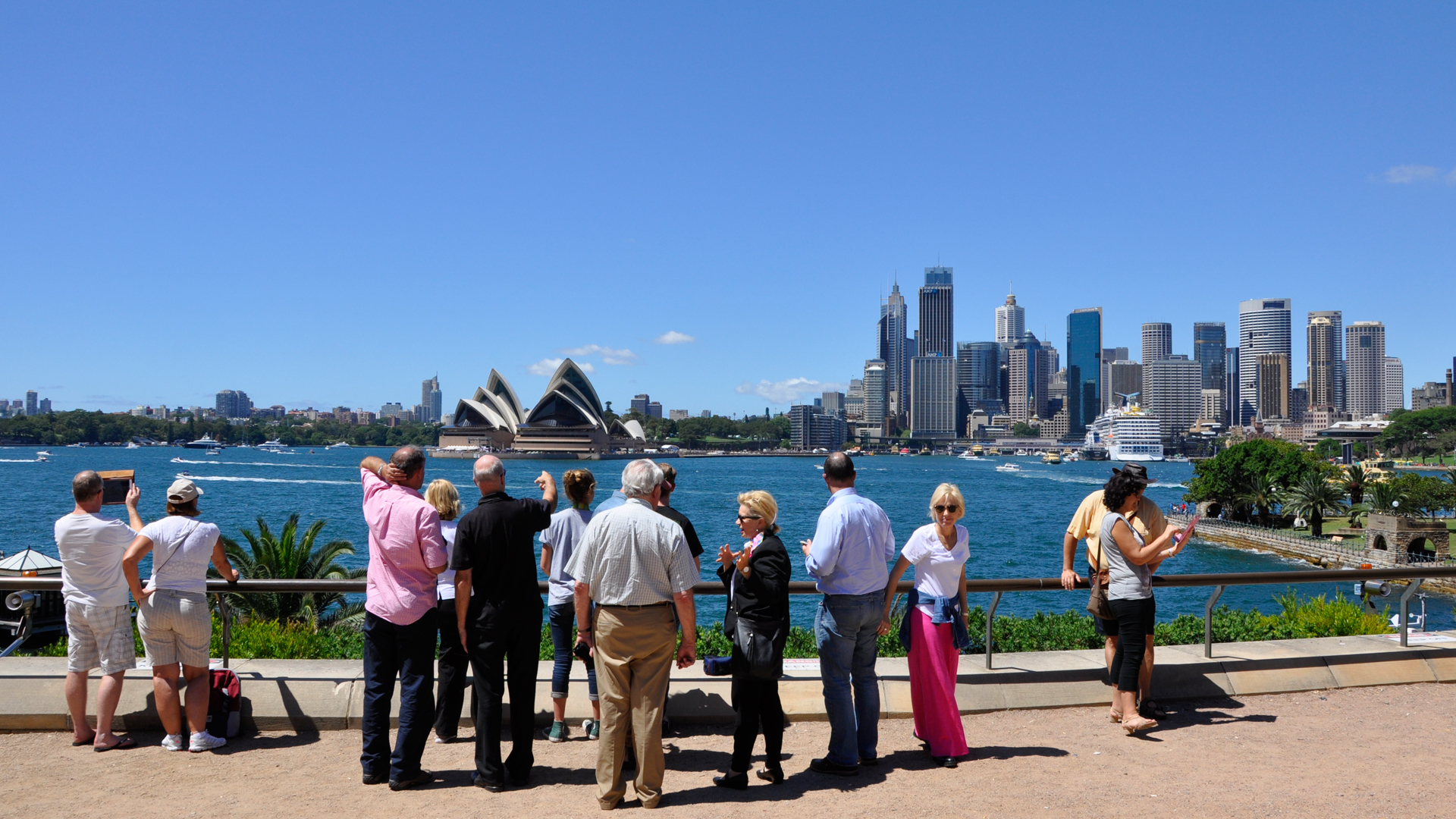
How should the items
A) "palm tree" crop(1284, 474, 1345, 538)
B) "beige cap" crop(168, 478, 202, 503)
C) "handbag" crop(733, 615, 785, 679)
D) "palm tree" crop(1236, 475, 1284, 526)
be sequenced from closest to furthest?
"handbag" crop(733, 615, 785, 679), "beige cap" crop(168, 478, 202, 503), "palm tree" crop(1284, 474, 1345, 538), "palm tree" crop(1236, 475, 1284, 526)

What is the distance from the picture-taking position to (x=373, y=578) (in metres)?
4.18

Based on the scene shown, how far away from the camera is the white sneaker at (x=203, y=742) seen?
4406 mm

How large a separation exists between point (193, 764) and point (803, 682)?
3.10 metres

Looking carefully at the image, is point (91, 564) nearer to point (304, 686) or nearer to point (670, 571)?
point (304, 686)

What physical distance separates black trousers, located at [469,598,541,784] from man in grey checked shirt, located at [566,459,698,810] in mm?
447

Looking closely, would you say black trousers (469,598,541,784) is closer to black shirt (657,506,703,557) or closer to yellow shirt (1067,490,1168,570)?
black shirt (657,506,703,557)

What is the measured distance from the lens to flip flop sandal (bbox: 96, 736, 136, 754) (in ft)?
14.5

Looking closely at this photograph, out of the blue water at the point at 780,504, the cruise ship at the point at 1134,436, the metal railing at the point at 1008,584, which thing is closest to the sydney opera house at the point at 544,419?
the blue water at the point at 780,504

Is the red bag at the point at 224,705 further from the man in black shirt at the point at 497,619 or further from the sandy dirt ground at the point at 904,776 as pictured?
the man in black shirt at the point at 497,619

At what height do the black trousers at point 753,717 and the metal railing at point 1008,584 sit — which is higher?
the metal railing at point 1008,584

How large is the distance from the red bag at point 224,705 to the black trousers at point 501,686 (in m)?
1.41

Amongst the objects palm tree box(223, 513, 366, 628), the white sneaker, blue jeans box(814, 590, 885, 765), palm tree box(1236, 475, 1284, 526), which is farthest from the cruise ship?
the white sneaker

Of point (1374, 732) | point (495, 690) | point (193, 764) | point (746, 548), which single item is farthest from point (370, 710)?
point (1374, 732)

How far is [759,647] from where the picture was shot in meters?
3.94
